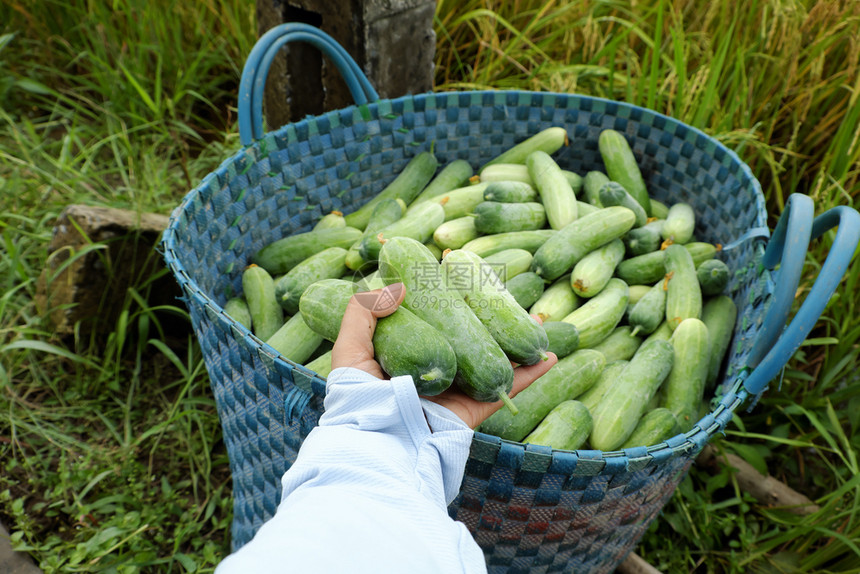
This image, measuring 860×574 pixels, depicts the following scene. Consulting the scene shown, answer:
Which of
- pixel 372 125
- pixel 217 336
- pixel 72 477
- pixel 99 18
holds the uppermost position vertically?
pixel 99 18

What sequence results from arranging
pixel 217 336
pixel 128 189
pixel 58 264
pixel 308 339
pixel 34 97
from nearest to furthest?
1. pixel 217 336
2. pixel 308 339
3. pixel 58 264
4. pixel 128 189
5. pixel 34 97

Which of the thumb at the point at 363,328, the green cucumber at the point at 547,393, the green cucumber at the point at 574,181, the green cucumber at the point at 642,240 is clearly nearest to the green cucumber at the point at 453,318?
the thumb at the point at 363,328

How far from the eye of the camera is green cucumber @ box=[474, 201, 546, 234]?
6.84 ft

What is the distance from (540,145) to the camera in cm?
248

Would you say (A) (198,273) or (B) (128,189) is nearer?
(A) (198,273)

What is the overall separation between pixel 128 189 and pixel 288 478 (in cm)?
251

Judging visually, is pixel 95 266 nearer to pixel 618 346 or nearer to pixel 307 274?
pixel 307 274

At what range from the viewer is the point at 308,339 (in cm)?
173

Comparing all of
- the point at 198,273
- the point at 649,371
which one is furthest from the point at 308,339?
the point at 649,371

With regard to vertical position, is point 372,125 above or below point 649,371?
above

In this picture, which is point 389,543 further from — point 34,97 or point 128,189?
point 34,97

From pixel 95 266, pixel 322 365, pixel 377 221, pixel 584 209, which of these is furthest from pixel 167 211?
pixel 584 209

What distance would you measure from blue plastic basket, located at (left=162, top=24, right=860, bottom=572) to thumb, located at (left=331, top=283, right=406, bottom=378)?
10 centimetres

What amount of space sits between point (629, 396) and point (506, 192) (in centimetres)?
92
